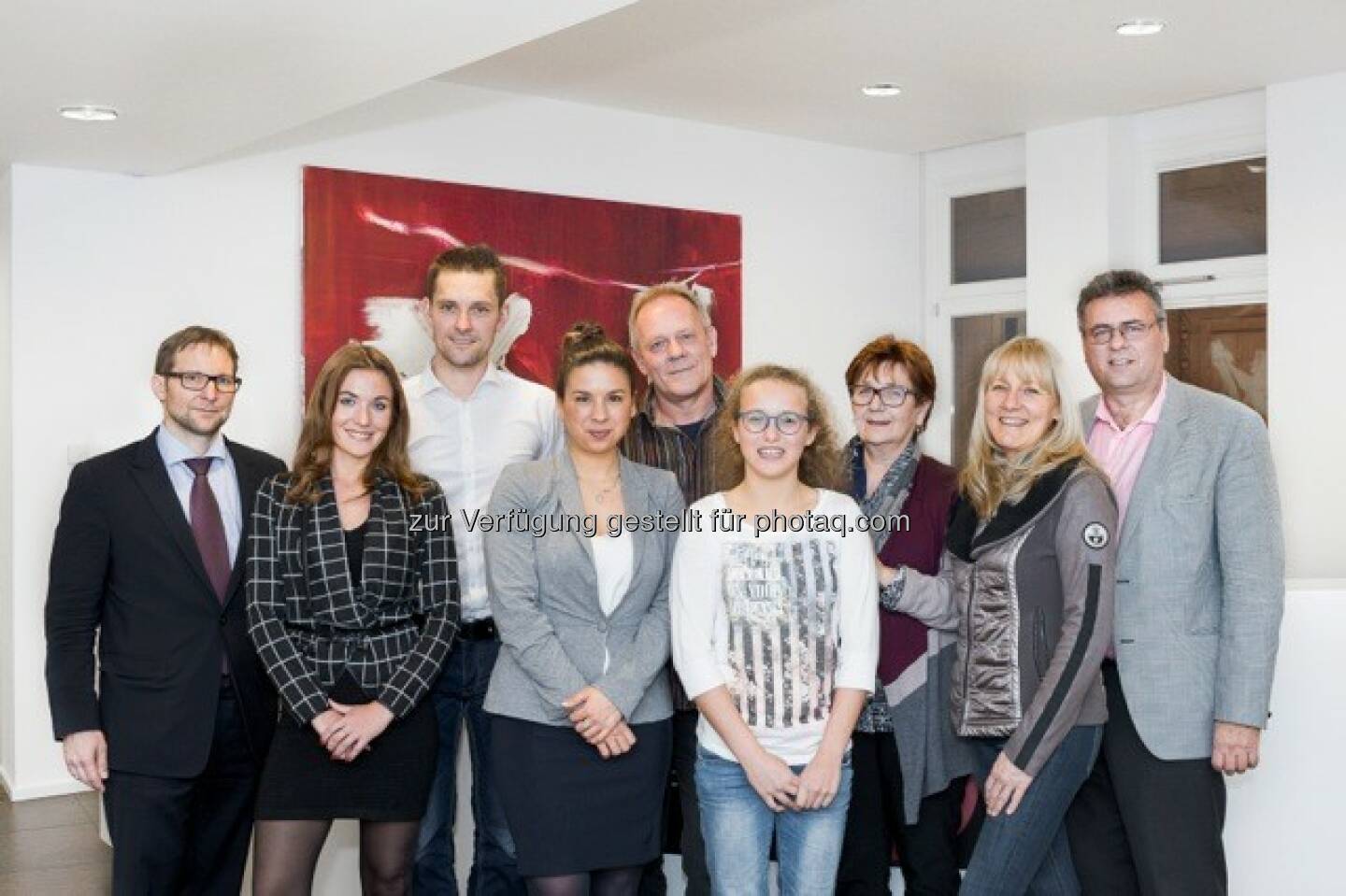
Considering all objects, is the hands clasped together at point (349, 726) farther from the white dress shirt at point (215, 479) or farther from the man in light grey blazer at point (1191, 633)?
the man in light grey blazer at point (1191, 633)

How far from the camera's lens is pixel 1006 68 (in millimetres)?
6457

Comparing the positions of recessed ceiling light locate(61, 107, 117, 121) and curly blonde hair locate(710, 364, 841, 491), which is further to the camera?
recessed ceiling light locate(61, 107, 117, 121)

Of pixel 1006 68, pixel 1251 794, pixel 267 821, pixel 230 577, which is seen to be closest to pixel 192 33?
pixel 230 577

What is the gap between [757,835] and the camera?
3.06m

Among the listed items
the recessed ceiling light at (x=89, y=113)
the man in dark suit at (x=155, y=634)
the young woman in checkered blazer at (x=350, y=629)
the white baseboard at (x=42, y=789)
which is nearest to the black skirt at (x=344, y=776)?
the young woman in checkered blazer at (x=350, y=629)

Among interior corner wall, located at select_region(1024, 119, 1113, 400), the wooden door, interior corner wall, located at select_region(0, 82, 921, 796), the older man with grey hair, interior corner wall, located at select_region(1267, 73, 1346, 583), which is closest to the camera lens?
the older man with grey hair

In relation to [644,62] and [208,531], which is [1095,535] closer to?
[208,531]

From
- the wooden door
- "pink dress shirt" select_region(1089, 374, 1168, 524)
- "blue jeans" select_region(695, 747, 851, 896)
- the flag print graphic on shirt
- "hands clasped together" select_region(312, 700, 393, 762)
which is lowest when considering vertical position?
"blue jeans" select_region(695, 747, 851, 896)

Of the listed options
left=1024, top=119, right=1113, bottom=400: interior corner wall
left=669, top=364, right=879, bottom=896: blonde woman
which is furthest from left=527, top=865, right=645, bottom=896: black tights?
left=1024, top=119, right=1113, bottom=400: interior corner wall

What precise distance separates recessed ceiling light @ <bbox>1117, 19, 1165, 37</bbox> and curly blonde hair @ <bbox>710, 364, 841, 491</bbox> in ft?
10.7

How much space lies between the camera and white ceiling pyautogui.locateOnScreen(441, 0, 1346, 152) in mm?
5570

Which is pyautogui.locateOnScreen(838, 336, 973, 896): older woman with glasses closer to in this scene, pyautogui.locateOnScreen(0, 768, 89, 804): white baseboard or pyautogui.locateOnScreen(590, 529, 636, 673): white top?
pyautogui.locateOnScreen(590, 529, 636, 673): white top

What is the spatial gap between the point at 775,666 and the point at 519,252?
4273 millimetres

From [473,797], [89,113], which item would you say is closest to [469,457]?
[473,797]
